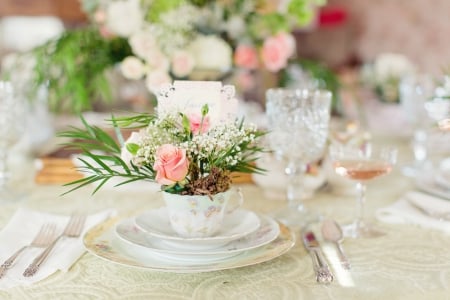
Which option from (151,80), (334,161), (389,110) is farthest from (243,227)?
(389,110)

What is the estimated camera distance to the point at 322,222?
3.88ft

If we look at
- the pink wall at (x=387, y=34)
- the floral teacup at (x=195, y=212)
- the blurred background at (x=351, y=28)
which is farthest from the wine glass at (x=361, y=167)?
the pink wall at (x=387, y=34)

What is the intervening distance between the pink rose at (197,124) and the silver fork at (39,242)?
32cm

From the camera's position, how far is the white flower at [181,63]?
1715 mm

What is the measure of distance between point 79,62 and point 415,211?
1.13 metres

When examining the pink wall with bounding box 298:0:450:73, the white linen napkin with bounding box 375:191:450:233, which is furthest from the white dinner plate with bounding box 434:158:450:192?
the pink wall with bounding box 298:0:450:73

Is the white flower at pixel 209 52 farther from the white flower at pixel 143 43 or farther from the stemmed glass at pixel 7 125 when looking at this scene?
the stemmed glass at pixel 7 125

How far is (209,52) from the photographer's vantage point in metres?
1.78

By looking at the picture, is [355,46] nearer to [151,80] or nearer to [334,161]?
[151,80]

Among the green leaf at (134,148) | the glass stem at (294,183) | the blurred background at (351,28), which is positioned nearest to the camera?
the green leaf at (134,148)

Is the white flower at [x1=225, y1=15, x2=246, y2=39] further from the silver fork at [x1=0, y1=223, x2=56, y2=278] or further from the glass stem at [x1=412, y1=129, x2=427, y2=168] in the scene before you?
the silver fork at [x1=0, y1=223, x2=56, y2=278]

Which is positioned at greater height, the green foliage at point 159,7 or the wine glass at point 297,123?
the green foliage at point 159,7

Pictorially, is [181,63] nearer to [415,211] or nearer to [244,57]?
[244,57]

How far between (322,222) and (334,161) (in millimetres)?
150
